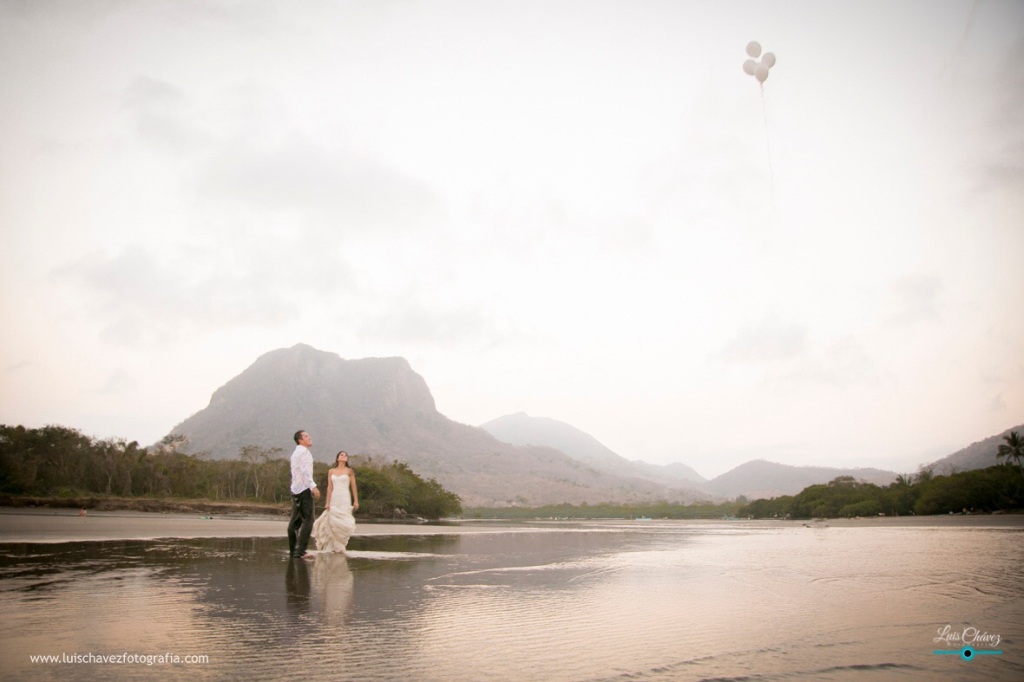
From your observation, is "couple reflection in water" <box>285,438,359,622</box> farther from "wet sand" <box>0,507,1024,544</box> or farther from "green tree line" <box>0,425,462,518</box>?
"green tree line" <box>0,425,462,518</box>

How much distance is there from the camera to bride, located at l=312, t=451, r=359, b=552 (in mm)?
11898

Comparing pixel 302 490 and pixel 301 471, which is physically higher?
pixel 301 471

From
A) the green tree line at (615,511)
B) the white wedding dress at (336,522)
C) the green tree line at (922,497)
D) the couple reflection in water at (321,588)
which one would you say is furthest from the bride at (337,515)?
the green tree line at (615,511)

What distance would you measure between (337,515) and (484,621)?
7367mm

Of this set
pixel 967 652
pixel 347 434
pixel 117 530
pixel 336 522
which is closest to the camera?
pixel 967 652

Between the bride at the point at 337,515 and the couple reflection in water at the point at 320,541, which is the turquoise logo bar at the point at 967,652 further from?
the bride at the point at 337,515

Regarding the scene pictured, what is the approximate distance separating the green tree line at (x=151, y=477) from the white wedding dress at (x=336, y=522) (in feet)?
169

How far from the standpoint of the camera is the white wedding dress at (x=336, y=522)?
11906 millimetres

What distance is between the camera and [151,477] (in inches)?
2598

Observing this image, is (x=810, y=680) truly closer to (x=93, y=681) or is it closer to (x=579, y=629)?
(x=579, y=629)

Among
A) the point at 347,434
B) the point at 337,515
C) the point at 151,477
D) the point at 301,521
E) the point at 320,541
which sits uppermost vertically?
the point at 301,521

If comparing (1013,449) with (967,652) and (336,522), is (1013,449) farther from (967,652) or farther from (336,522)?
(967,652)

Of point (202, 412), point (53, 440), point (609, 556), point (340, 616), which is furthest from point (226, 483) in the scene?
point (202, 412)

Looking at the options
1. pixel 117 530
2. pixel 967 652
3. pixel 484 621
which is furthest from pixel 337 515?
pixel 117 530
